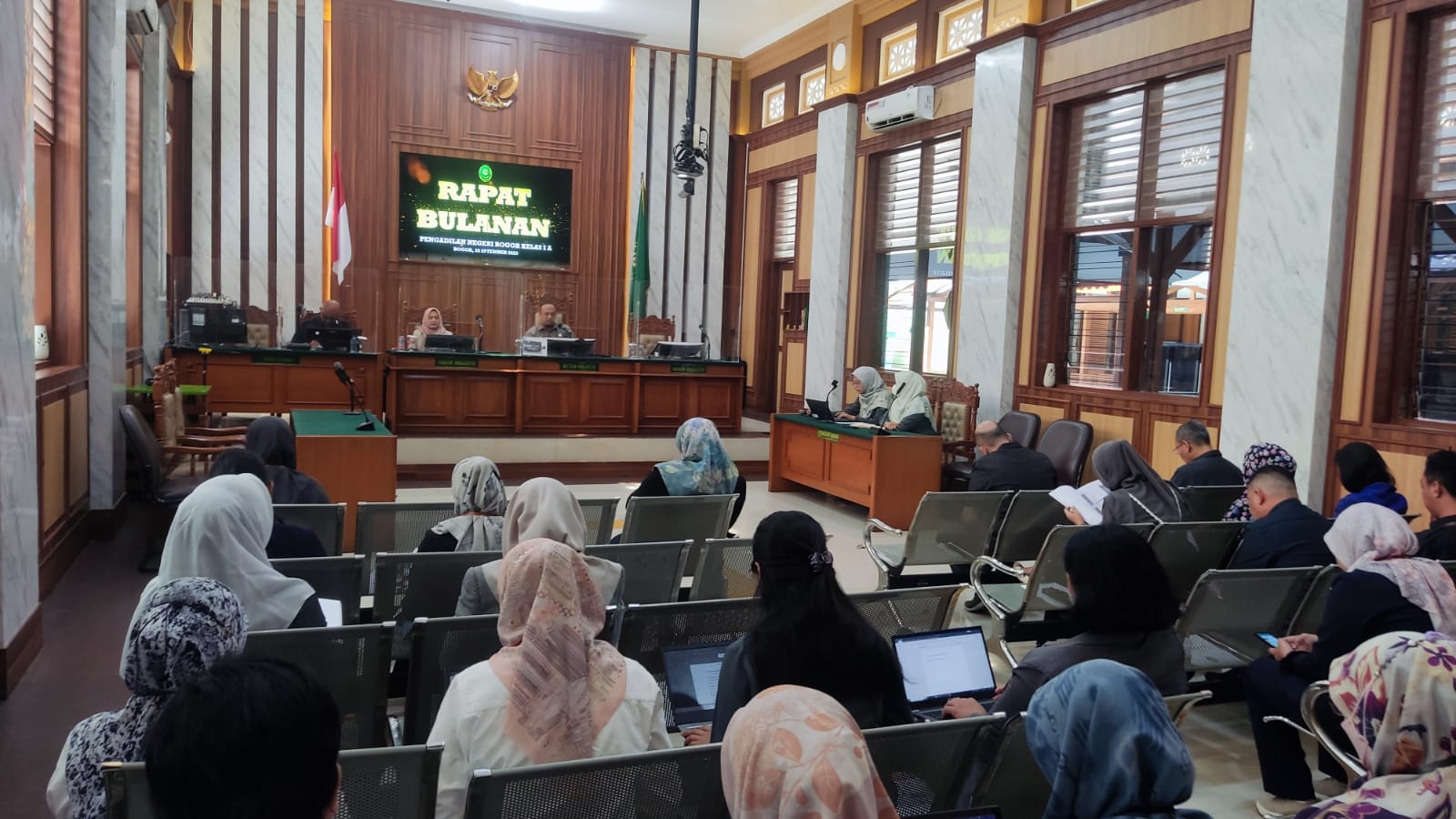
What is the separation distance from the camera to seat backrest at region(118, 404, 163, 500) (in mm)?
5000

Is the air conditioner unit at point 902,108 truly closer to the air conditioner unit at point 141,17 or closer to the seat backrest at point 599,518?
the air conditioner unit at point 141,17

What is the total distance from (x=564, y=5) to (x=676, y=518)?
30.4 feet

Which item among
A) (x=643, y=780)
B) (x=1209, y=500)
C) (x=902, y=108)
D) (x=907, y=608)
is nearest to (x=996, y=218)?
(x=902, y=108)

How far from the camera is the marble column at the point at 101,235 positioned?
565 centimetres

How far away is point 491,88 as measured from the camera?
1195cm

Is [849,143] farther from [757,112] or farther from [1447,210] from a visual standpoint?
[1447,210]

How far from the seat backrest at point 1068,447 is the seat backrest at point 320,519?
16.7ft

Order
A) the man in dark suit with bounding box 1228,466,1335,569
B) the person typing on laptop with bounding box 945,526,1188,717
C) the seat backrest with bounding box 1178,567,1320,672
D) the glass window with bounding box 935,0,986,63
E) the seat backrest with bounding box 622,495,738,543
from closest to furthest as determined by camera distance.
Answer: the person typing on laptop with bounding box 945,526,1188,717, the seat backrest with bounding box 1178,567,1320,672, the man in dark suit with bounding box 1228,466,1335,569, the seat backrest with bounding box 622,495,738,543, the glass window with bounding box 935,0,986,63

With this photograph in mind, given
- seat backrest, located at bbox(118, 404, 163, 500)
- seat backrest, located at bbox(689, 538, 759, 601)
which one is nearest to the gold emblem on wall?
seat backrest, located at bbox(118, 404, 163, 500)

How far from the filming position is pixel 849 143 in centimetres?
1085

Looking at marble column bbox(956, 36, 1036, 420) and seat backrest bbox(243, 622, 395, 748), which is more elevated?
marble column bbox(956, 36, 1036, 420)

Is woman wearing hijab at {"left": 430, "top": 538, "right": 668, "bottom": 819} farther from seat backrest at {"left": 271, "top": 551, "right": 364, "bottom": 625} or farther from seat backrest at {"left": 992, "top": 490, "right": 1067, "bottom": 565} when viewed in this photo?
seat backrest at {"left": 992, "top": 490, "right": 1067, "bottom": 565}

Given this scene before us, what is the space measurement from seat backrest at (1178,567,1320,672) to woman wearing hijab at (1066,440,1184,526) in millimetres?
730

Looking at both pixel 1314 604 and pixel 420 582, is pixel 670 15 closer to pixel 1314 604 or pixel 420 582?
pixel 420 582
